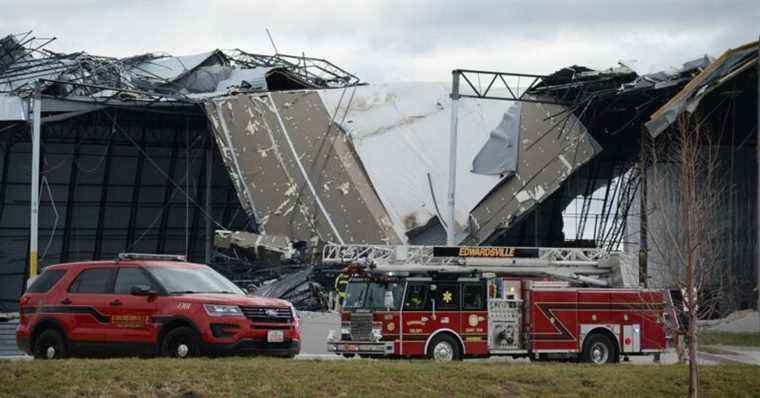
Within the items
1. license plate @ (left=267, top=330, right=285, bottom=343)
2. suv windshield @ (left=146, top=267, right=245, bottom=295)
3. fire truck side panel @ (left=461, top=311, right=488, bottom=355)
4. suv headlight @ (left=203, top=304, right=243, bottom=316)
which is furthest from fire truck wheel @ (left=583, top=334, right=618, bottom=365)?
suv headlight @ (left=203, top=304, right=243, bottom=316)

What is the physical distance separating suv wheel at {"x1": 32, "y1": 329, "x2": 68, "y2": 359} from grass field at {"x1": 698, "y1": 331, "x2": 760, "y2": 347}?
20.8 m

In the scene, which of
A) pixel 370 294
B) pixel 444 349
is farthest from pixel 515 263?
pixel 370 294

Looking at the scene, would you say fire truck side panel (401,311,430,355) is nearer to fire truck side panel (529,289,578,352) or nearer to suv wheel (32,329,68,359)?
fire truck side panel (529,289,578,352)

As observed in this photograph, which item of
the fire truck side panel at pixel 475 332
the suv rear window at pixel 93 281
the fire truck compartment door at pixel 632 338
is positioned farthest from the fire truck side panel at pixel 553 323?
the suv rear window at pixel 93 281

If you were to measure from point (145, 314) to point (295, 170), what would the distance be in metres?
24.2

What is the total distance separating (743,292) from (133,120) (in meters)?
26.6

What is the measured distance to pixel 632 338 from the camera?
87.8ft

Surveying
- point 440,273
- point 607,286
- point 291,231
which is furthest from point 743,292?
point 440,273

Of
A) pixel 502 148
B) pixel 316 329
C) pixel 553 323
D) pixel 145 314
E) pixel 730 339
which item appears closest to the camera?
pixel 145 314

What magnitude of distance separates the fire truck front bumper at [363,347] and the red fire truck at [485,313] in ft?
0.07

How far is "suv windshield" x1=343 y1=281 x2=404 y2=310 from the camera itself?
2600 cm

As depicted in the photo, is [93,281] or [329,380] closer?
[329,380]

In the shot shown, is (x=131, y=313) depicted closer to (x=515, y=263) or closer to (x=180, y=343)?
(x=180, y=343)

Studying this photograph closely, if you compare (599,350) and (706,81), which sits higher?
(706,81)
